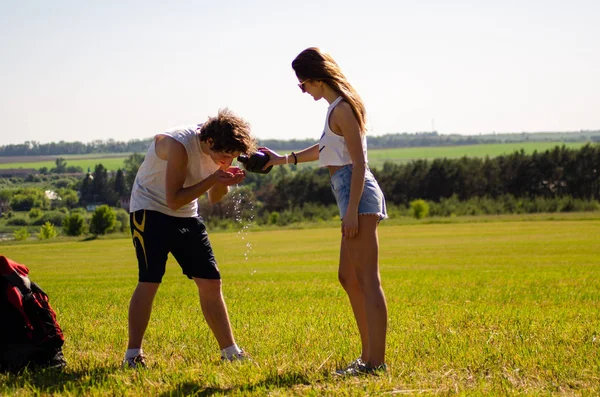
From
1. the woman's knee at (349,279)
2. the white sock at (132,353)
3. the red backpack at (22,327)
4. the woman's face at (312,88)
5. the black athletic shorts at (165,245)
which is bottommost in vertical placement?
the white sock at (132,353)

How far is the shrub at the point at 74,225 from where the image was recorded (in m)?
76.8

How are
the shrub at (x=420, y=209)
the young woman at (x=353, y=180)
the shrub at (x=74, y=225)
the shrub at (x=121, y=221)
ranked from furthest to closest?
the shrub at (x=420, y=209), the shrub at (x=74, y=225), the shrub at (x=121, y=221), the young woman at (x=353, y=180)

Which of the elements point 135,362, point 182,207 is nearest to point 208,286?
point 182,207

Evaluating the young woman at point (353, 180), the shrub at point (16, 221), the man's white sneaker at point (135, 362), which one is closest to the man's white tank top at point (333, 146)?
the young woman at point (353, 180)

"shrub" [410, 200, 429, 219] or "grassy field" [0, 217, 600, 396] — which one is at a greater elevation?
"grassy field" [0, 217, 600, 396]

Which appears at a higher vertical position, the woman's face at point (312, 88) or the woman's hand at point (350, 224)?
the woman's face at point (312, 88)

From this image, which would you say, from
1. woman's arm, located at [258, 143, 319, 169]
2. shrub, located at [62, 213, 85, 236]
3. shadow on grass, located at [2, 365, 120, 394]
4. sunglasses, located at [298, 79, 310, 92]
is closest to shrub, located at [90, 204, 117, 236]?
shrub, located at [62, 213, 85, 236]

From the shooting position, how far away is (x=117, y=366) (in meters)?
5.35

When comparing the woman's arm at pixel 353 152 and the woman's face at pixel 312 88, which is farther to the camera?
the woman's face at pixel 312 88

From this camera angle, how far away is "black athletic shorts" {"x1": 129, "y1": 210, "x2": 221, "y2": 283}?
5.40 metres

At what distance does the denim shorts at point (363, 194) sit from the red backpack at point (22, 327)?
7.14 feet

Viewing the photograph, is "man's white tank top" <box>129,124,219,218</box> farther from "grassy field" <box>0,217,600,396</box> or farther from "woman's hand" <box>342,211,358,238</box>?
"woman's hand" <box>342,211,358,238</box>

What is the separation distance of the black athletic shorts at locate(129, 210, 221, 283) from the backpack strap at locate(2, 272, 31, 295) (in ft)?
2.49

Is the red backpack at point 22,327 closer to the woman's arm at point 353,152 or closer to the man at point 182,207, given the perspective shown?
the man at point 182,207
